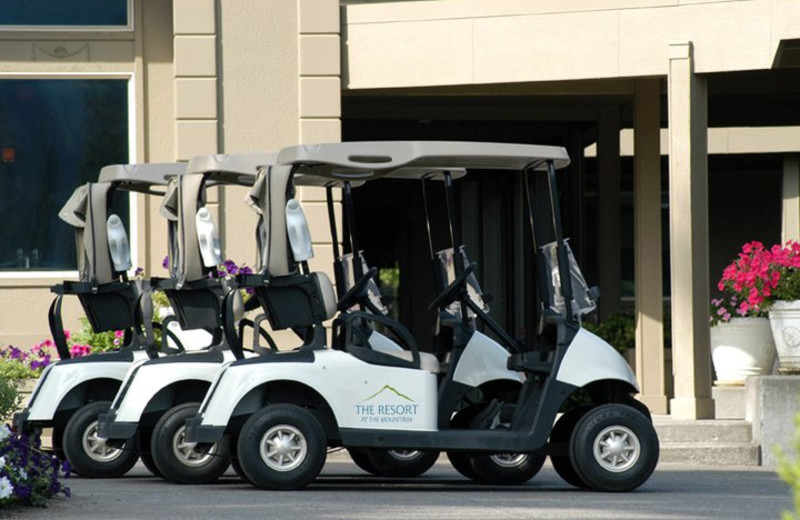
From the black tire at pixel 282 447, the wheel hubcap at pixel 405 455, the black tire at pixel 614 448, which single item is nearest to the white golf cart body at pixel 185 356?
the black tire at pixel 282 447

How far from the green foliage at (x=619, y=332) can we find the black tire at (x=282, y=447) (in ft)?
25.0

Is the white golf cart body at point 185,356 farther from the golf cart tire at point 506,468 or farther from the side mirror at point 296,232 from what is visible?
the golf cart tire at point 506,468

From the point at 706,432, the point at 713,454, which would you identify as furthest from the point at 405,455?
the point at 706,432

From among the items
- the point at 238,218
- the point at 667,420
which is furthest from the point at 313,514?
the point at 238,218

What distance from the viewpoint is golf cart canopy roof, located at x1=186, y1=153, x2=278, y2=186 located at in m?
9.43

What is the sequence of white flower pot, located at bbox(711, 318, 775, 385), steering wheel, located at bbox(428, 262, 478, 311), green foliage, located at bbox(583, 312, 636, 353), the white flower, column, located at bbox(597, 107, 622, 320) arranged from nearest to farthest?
1. the white flower
2. steering wheel, located at bbox(428, 262, 478, 311)
3. white flower pot, located at bbox(711, 318, 775, 385)
4. green foliage, located at bbox(583, 312, 636, 353)
5. column, located at bbox(597, 107, 622, 320)

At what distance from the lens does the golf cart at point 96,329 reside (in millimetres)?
9562

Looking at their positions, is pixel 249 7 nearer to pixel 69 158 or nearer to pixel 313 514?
pixel 69 158

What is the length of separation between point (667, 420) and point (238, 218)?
403cm

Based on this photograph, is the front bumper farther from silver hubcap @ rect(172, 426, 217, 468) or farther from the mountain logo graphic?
the mountain logo graphic

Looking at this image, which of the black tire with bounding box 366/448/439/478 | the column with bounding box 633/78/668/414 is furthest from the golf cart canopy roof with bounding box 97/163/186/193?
the column with bounding box 633/78/668/414

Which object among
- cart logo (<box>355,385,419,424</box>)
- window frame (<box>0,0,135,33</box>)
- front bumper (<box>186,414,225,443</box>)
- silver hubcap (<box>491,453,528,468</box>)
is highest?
window frame (<box>0,0,135,33</box>)

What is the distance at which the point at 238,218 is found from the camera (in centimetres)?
1340

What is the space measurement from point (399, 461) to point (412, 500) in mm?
1650
